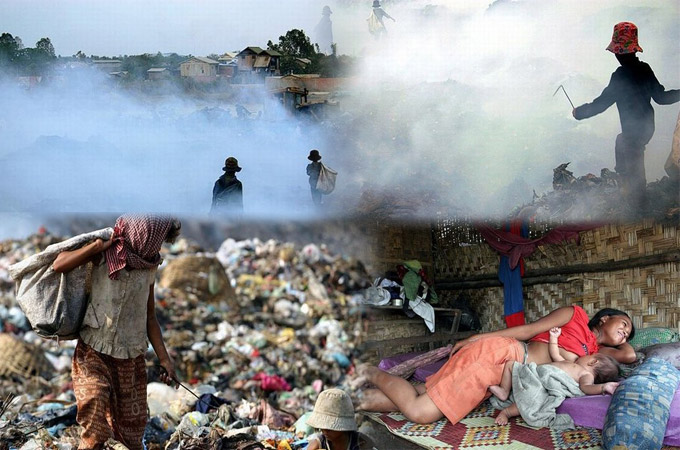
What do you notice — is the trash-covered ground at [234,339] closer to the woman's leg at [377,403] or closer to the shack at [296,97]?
the woman's leg at [377,403]

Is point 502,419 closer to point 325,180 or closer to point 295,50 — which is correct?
point 325,180

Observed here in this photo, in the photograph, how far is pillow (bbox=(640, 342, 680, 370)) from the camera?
11.8 ft

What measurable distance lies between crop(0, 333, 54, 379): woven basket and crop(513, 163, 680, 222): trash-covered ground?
9.41 ft

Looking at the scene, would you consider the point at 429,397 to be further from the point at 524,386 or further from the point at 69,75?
the point at 69,75

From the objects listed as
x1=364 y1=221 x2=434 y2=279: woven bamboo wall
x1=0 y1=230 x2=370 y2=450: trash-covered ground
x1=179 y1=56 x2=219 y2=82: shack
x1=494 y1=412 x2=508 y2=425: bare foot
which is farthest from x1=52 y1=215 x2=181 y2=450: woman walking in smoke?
x1=494 y1=412 x2=508 y2=425: bare foot

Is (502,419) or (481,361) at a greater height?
(481,361)

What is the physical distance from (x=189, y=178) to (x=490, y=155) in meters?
1.55

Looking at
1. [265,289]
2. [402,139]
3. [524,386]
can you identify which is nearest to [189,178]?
[402,139]

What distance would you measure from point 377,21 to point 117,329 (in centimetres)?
191

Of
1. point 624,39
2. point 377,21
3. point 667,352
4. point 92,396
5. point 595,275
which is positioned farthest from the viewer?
point 595,275

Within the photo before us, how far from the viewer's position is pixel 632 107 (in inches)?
150

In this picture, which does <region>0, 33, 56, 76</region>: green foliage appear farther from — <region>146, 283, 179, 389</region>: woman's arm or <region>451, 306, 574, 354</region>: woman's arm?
<region>451, 306, 574, 354</region>: woman's arm

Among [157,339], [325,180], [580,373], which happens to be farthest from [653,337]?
[157,339]

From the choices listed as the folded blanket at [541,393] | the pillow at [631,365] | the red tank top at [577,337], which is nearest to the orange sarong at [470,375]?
the folded blanket at [541,393]
